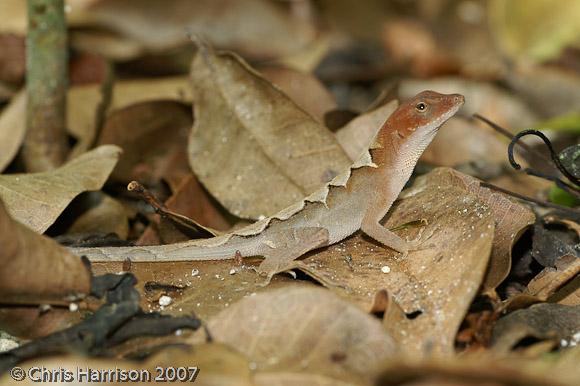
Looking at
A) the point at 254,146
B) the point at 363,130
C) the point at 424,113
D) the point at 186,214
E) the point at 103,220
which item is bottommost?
the point at 103,220

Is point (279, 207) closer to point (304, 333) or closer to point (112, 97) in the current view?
point (304, 333)

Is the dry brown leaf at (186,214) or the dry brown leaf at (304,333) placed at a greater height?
the dry brown leaf at (304,333)

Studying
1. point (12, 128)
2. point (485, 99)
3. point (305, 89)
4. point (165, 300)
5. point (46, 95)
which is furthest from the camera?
point (485, 99)

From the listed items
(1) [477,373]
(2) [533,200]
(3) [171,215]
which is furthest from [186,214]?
(1) [477,373]

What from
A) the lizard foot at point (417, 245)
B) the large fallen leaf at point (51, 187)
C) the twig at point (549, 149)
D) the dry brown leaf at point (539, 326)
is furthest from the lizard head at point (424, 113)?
the large fallen leaf at point (51, 187)

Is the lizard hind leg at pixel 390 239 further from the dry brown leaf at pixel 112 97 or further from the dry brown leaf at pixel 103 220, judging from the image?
the dry brown leaf at pixel 112 97

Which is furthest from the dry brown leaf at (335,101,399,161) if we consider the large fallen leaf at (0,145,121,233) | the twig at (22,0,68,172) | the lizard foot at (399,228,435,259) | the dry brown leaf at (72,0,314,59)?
the dry brown leaf at (72,0,314,59)
